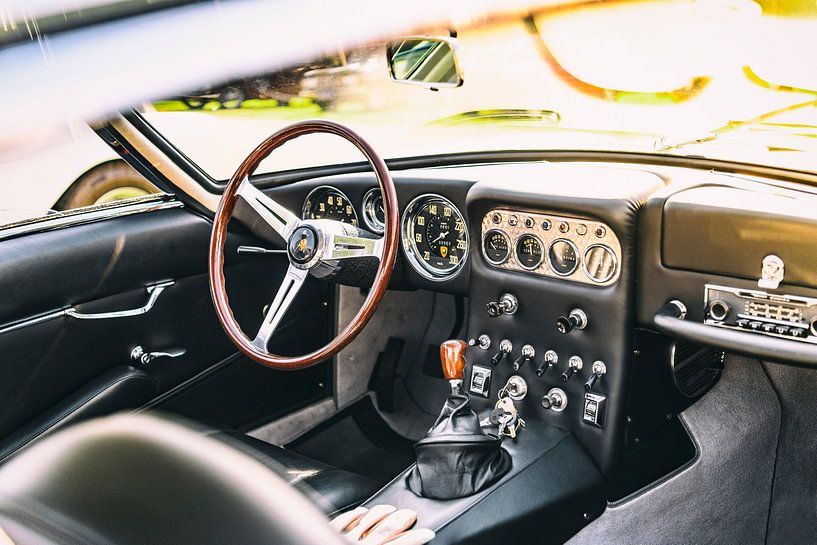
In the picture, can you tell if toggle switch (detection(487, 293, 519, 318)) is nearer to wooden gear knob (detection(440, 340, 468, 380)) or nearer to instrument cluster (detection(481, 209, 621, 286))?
instrument cluster (detection(481, 209, 621, 286))

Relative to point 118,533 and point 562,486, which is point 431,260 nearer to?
point 562,486

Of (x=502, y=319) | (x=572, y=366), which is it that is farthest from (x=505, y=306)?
(x=572, y=366)

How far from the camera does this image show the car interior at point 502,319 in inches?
81.7

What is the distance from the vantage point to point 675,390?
2.45m

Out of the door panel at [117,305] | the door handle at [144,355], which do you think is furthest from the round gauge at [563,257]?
the door handle at [144,355]

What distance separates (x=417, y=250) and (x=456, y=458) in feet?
3.06

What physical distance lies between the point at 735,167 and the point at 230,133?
1.71 metres

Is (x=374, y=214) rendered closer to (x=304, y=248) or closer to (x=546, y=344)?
(x=304, y=248)

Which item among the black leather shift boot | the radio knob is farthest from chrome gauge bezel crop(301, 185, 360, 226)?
the radio knob

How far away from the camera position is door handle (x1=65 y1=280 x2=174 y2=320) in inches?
97.7

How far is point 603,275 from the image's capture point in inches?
89.5

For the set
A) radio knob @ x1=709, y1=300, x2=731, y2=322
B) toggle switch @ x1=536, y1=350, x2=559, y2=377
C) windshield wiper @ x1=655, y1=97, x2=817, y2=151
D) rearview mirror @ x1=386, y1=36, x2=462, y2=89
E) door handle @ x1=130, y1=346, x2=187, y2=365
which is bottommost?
toggle switch @ x1=536, y1=350, x2=559, y2=377

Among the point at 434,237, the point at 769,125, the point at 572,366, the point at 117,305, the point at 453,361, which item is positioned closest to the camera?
the point at 769,125

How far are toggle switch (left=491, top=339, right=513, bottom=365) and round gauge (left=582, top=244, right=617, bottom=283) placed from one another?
1.15 ft
